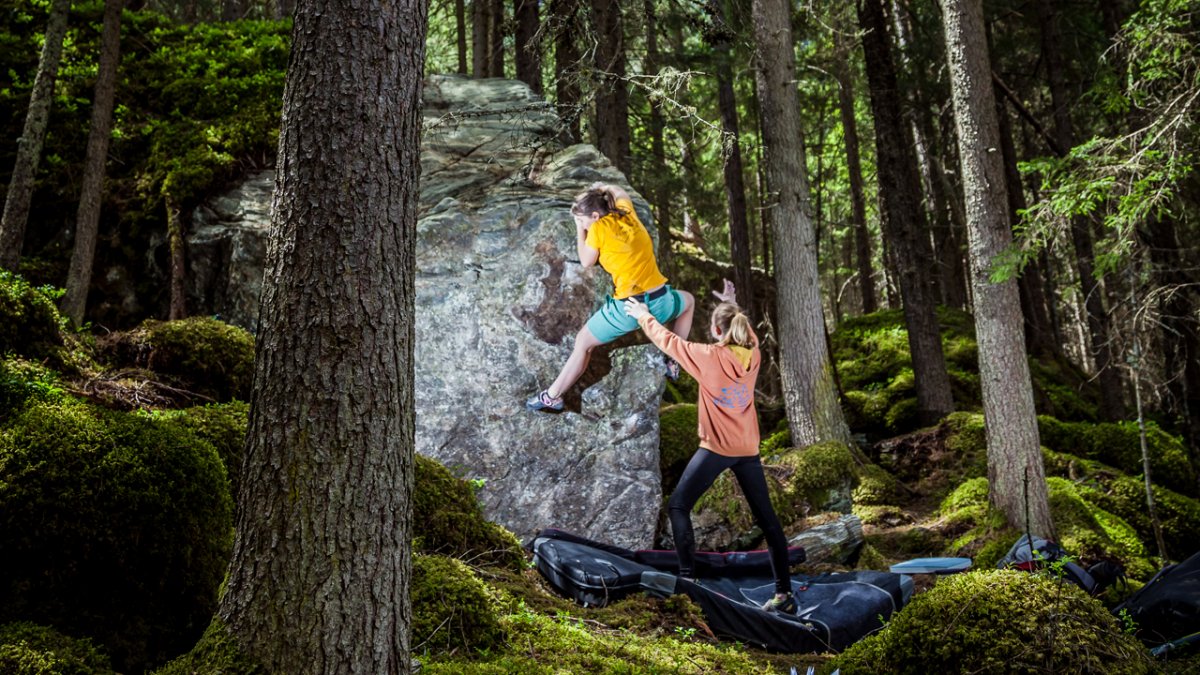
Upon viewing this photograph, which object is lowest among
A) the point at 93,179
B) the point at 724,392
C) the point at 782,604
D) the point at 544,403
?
the point at 782,604

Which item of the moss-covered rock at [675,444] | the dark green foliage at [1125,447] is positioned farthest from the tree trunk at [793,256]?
the dark green foliage at [1125,447]

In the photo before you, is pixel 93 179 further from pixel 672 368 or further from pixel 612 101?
pixel 612 101

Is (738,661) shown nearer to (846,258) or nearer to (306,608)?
(306,608)

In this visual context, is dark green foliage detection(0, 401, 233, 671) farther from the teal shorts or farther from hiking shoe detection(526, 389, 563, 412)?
the teal shorts

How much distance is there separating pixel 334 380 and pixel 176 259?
21.3 ft

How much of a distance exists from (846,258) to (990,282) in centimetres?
1831

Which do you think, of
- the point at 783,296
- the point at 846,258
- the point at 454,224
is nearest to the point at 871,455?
the point at 783,296

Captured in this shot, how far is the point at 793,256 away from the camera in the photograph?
1081cm

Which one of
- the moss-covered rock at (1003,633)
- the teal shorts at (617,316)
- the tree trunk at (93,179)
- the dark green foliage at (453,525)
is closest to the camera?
the moss-covered rock at (1003,633)

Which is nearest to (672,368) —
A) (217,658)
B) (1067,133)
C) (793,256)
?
(793,256)

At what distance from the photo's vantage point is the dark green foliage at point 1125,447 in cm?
1055

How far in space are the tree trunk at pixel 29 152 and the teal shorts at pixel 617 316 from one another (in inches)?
206

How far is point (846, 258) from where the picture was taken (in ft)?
86.4

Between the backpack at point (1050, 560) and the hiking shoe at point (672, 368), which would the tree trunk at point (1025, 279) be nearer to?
the backpack at point (1050, 560)
